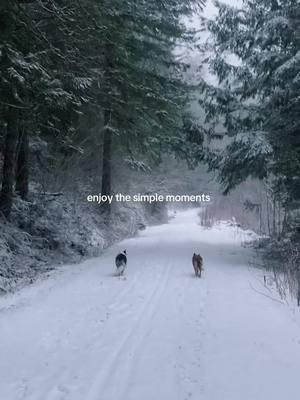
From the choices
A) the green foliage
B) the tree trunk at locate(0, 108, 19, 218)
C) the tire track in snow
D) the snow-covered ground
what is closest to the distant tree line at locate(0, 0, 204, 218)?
the tree trunk at locate(0, 108, 19, 218)

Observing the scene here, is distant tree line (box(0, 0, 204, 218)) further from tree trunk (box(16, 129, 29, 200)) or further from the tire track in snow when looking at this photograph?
the tire track in snow

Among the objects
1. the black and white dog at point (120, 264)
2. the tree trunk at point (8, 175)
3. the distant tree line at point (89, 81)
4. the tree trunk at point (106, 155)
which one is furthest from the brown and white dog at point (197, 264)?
the tree trunk at point (106, 155)

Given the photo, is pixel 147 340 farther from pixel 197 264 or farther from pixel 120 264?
pixel 197 264

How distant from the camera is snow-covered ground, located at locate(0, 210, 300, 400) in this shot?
13.7 feet

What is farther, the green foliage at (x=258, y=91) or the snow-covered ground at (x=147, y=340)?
the green foliage at (x=258, y=91)

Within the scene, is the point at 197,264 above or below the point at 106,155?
below

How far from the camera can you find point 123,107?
1619cm

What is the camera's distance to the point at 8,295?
769cm

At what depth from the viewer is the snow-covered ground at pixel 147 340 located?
4.18 meters

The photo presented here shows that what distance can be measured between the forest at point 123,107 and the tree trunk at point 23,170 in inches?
1.5

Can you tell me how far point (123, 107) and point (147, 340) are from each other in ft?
39.4

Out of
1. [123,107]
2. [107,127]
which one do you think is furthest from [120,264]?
[123,107]

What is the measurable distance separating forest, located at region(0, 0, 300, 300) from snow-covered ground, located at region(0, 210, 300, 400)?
139 centimetres

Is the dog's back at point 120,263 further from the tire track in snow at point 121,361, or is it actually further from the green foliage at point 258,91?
the green foliage at point 258,91
